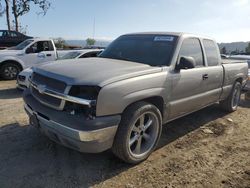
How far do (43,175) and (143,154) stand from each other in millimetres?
1377

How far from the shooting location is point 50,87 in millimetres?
3633

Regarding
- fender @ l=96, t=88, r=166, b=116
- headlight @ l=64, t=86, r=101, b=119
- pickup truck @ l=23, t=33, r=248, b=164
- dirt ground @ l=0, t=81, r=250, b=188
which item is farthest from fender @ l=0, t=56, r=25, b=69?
fender @ l=96, t=88, r=166, b=116

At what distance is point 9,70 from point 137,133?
26.7ft

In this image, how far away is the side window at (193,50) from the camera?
477 cm

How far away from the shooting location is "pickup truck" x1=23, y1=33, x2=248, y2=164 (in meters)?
3.29

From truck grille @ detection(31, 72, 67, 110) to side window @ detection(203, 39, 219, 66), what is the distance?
312 centimetres

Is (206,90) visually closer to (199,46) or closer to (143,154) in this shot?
(199,46)

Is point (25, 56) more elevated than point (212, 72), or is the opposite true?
point (212, 72)

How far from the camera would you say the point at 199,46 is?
17.4 feet

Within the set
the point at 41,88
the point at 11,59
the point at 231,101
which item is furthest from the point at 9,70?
the point at 231,101

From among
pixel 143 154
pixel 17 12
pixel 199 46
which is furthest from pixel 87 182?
pixel 17 12

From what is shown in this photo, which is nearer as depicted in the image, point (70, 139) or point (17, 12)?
point (70, 139)

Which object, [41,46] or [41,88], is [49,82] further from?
[41,46]

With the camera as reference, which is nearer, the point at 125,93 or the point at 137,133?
the point at 125,93
